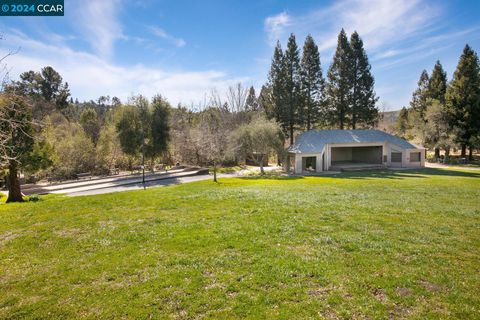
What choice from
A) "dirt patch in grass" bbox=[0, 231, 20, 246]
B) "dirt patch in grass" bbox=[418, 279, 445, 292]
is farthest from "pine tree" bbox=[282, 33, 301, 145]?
"dirt patch in grass" bbox=[418, 279, 445, 292]

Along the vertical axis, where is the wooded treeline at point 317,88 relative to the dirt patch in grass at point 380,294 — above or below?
above

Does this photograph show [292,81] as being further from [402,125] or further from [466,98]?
[402,125]

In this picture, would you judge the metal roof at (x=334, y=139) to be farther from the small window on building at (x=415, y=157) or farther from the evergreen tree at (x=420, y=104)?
the evergreen tree at (x=420, y=104)

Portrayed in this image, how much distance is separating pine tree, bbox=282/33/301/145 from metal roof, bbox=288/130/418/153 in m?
4.94

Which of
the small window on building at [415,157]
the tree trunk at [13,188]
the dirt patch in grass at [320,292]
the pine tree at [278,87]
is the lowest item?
the dirt patch in grass at [320,292]

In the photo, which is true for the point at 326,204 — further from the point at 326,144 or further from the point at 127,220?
the point at 326,144

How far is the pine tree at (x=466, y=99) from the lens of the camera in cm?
3841

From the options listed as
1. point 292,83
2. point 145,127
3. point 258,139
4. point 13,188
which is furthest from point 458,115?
point 13,188

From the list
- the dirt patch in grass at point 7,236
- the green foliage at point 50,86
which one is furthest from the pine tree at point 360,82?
the green foliage at point 50,86

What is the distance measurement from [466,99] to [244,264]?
48272 mm

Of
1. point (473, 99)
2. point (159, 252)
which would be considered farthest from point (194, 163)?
point (473, 99)

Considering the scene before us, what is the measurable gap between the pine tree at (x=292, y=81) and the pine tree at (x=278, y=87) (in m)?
0.51

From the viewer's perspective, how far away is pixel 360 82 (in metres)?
41.3

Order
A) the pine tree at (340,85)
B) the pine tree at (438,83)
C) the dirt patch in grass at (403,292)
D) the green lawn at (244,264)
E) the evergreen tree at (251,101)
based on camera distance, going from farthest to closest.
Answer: the evergreen tree at (251,101) < the pine tree at (438,83) < the pine tree at (340,85) < the dirt patch in grass at (403,292) < the green lawn at (244,264)
